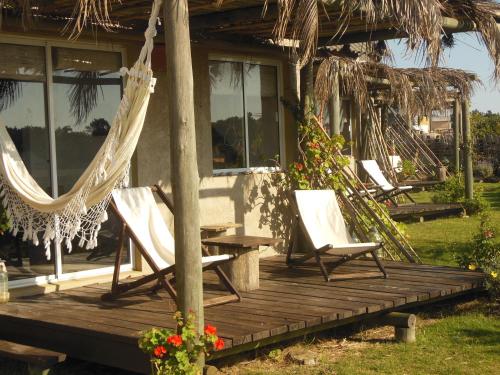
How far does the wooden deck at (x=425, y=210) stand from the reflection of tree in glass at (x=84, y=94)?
719 cm

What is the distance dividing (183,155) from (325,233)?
10.9 ft

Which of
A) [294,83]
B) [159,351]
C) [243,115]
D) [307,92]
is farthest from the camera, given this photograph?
[294,83]

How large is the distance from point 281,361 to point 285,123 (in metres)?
4.23

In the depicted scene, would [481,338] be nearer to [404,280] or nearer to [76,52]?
[404,280]

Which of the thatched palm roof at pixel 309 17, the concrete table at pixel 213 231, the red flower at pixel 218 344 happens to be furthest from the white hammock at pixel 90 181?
the concrete table at pixel 213 231

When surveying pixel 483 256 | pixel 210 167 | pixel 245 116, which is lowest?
pixel 483 256

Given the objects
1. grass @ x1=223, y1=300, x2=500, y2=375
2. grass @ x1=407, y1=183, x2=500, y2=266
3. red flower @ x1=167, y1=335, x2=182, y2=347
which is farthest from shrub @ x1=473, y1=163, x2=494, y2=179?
red flower @ x1=167, y1=335, x2=182, y2=347

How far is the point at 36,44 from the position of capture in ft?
22.3

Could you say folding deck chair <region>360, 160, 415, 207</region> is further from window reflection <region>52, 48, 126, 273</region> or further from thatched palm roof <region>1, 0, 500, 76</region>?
window reflection <region>52, 48, 126, 273</region>

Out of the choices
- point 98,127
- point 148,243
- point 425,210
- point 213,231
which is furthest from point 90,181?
point 425,210

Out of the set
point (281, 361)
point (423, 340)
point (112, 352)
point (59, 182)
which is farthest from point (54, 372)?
point (423, 340)

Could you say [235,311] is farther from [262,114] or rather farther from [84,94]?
[262,114]

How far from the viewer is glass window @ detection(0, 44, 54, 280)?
662cm

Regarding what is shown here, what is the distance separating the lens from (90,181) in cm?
528
